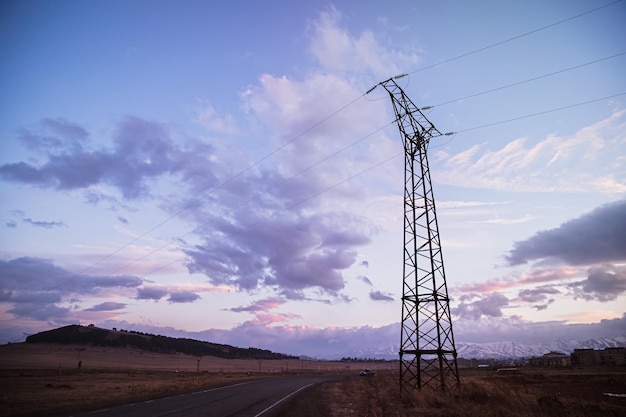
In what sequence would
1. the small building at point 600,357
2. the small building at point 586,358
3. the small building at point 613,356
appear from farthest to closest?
the small building at point 586,358, the small building at point 600,357, the small building at point 613,356

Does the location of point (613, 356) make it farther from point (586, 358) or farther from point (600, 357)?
point (586, 358)

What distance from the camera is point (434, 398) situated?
23.6 metres

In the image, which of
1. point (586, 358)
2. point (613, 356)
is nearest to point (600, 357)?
point (586, 358)

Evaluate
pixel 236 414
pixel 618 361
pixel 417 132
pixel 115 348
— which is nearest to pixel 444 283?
pixel 417 132

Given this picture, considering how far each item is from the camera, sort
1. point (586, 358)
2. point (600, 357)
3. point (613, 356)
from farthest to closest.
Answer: point (586, 358) < point (600, 357) < point (613, 356)

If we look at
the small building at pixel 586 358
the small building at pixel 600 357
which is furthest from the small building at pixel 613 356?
the small building at pixel 586 358

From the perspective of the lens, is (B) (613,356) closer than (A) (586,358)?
Yes

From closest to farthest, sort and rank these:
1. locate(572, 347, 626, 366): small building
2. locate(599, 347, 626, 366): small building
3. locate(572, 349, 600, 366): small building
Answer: locate(599, 347, 626, 366): small building < locate(572, 347, 626, 366): small building < locate(572, 349, 600, 366): small building

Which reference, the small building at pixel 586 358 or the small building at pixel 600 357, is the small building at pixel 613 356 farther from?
the small building at pixel 586 358

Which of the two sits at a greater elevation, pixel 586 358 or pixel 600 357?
pixel 600 357

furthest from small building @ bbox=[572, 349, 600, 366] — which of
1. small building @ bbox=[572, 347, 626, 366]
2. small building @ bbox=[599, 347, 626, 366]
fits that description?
small building @ bbox=[599, 347, 626, 366]

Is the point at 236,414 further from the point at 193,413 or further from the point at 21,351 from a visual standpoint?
the point at 21,351

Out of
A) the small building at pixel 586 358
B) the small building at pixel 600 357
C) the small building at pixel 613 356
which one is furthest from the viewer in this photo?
the small building at pixel 586 358

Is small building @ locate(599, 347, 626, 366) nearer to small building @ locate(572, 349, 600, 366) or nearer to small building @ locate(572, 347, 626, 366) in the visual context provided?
small building @ locate(572, 347, 626, 366)
